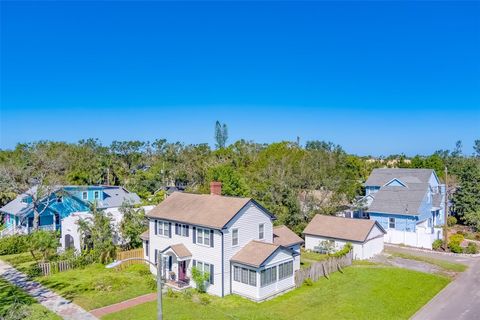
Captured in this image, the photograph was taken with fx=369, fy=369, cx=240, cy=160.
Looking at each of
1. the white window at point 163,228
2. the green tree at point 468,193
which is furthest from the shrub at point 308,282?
the green tree at point 468,193

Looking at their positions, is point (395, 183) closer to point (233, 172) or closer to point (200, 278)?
point (233, 172)

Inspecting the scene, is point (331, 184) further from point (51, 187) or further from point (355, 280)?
→ point (51, 187)

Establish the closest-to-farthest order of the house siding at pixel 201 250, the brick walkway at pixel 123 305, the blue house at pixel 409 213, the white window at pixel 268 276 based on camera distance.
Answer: the brick walkway at pixel 123 305 < the white window at pixel 268 276 < the house siding at pixel 201 250 < the blue house at pixel 409 213

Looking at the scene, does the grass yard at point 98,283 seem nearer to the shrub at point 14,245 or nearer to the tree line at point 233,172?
the shrub at point 14,245

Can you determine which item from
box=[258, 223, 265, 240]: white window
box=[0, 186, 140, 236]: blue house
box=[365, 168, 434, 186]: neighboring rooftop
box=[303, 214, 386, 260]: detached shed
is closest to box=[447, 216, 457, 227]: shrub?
box=[365, 168, 434, 186]: neighboring rooftop

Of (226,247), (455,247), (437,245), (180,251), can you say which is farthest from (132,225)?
(455,247)

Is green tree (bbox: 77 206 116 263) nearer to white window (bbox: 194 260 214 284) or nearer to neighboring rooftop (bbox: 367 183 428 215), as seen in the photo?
white window (bbox: 194 260 214 284)
